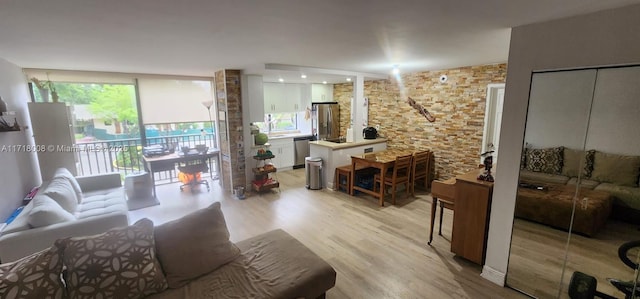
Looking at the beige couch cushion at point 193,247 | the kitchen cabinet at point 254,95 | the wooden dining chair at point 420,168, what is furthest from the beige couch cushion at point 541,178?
the kitchen cabinet at point 254,95

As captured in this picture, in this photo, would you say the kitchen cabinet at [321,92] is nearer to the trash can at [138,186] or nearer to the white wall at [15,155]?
the trash can at [138,186]

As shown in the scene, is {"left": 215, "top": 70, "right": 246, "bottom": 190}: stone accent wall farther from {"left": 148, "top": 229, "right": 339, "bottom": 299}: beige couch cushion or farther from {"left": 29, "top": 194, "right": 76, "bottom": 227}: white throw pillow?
{"left": 148, "top": 229, "right": 339, "bottom": 299}: beige couch cushion

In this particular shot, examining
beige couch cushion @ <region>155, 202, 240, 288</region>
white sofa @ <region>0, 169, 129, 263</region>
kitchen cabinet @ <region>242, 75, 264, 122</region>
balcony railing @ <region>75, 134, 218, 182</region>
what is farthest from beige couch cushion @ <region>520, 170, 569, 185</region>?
balcony railing @ <region>75, 134, 218, 182</region>

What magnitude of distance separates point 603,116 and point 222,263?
2.92m

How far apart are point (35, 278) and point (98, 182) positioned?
295 cm

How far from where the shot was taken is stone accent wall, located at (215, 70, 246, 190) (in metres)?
4.43

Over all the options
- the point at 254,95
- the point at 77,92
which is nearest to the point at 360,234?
the point at 254,95

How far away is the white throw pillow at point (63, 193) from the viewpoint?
266 centimetres

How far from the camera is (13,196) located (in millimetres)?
2902

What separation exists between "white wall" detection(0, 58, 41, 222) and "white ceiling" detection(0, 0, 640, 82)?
368 millimetres

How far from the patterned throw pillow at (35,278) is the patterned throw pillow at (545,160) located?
3.28m

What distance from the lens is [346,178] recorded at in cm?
481

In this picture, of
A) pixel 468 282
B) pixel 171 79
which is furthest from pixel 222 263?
pixel 171 79

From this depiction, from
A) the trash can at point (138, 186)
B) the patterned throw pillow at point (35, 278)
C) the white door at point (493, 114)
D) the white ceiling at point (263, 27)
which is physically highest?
the white ceiling at point (263, 27)
